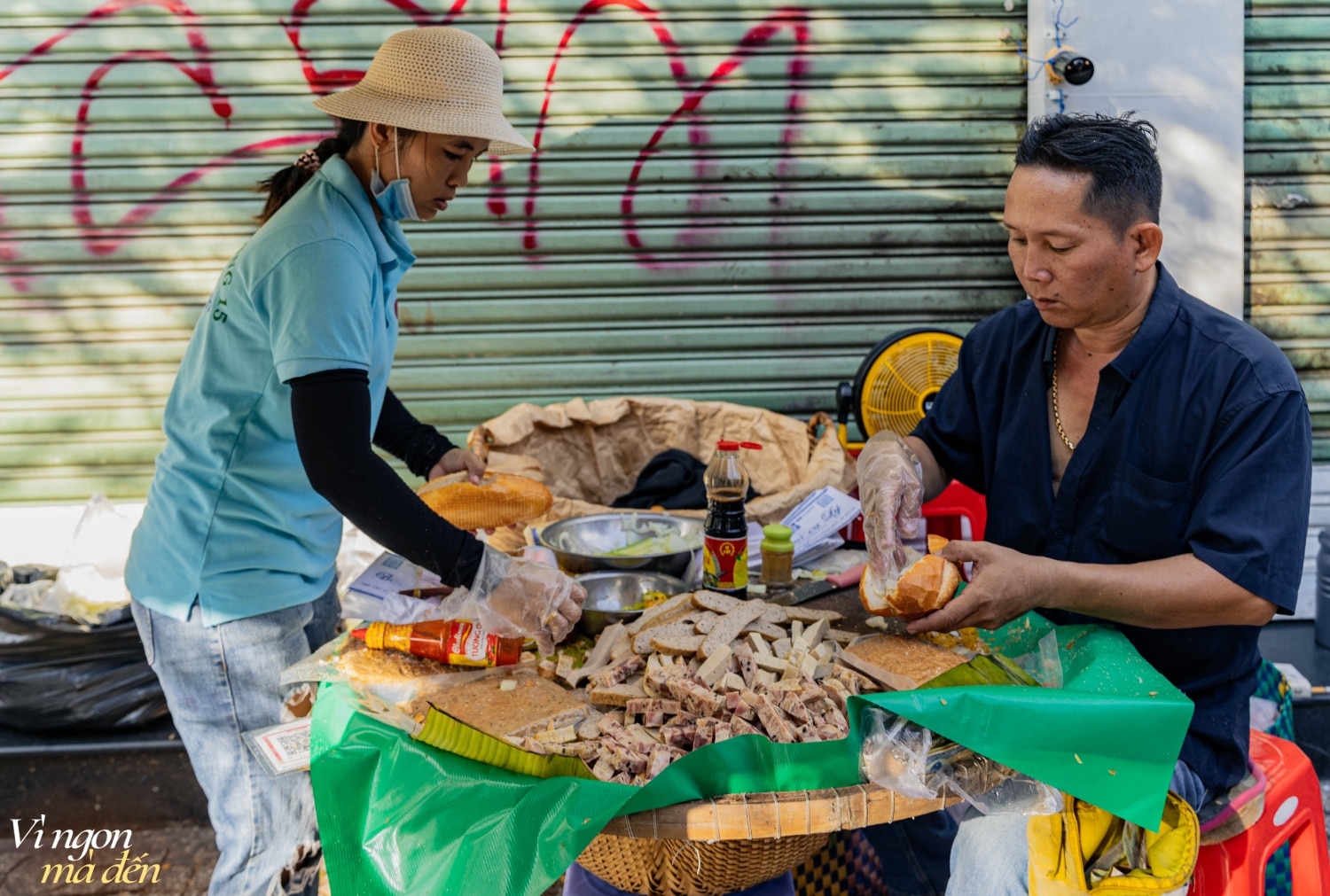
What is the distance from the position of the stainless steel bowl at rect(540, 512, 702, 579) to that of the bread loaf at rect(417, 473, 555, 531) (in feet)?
0.43

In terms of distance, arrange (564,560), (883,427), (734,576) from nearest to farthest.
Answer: (734,576), (564,560), (883,427)

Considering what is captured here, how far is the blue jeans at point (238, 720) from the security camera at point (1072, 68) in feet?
13.8

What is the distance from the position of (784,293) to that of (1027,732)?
369 cm

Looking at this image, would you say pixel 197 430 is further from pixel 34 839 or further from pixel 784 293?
pixel 784 293

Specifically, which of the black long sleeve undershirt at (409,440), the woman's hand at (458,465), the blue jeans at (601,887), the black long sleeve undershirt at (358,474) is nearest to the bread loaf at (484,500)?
the woman's hand at (458,465)

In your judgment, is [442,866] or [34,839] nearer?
[442,866]

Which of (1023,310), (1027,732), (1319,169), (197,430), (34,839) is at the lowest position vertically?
(34,839)

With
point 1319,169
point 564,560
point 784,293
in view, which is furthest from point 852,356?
point 564,560

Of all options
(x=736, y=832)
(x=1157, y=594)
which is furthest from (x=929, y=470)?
(x=736, y=832)

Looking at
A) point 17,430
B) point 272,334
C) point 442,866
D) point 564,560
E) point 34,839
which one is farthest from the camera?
point 17,430

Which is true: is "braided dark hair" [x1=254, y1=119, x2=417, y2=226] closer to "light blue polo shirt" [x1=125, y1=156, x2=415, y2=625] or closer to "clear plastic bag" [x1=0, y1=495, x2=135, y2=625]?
"light blue polo shirt" [x1=125, y1=156, x2=415, y2=625]

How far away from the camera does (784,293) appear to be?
526 centimetres

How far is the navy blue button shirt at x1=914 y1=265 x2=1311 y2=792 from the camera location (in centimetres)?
209

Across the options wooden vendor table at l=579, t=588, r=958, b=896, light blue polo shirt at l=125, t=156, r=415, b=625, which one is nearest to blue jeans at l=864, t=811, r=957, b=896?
wooden vendor table at l=579, t=588, r=958, b=896
